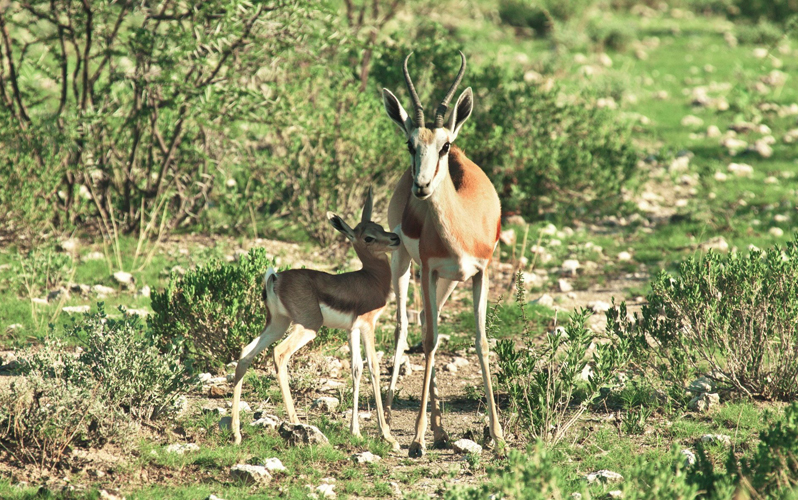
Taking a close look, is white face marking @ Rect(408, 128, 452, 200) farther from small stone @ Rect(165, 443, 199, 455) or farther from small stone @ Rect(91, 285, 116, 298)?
small stone @ Rect(91, 285, 116, 298)

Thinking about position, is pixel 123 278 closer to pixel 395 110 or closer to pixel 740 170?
pixel 395 110

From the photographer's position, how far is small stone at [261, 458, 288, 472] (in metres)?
5.33

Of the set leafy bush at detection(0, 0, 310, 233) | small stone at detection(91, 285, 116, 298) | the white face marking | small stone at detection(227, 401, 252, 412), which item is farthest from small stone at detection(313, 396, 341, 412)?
leafy bush at detection(0, 0, 310, 233)

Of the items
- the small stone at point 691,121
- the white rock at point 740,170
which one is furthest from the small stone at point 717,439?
the small stone at point 691,121

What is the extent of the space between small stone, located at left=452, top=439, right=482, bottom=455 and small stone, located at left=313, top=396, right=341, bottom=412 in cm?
111

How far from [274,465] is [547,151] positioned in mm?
7212

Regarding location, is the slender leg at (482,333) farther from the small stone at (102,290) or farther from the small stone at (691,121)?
the small stone at (691,121)

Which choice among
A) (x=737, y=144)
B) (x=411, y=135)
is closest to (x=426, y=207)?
(x=411, y=135)

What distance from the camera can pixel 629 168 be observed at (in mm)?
11727

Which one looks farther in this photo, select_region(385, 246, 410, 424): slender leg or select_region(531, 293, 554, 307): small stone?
select_region(531, 293, 554, 307): small stone

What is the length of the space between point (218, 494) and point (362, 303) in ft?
5.91

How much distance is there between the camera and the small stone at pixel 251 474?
5184 millimetres

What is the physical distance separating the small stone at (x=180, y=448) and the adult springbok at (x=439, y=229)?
147 cm

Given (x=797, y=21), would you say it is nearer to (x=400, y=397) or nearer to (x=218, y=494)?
(x=400, y=397)
